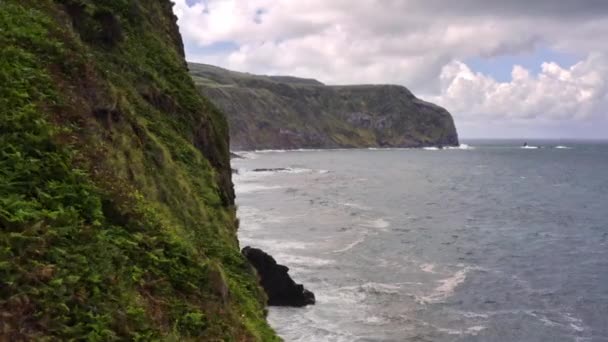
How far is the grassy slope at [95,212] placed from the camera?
8414 mm

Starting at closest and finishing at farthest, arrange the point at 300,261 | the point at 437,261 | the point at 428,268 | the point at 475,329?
the point at 475,329
the point at 428,268
the point at 300,261
the point at 437,261

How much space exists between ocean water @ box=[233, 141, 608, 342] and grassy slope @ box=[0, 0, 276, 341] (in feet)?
36.7

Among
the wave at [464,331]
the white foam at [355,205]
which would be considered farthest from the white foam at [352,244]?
the white foam at [355,205]

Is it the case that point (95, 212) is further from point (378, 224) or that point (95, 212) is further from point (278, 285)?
point (378, 224)

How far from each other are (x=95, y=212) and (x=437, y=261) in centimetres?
3389

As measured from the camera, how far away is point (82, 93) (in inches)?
562

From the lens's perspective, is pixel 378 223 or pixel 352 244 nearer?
pixel 352 244

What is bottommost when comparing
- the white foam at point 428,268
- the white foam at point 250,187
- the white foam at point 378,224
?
the white foam at point 428,268

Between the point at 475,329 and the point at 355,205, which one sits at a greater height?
the point at 355,205

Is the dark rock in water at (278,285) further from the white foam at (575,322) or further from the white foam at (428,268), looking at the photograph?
the white foam at (575,322)

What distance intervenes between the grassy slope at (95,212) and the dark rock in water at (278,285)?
9.69 m

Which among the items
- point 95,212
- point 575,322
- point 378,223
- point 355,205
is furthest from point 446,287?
point 355,205

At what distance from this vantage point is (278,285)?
2934cm

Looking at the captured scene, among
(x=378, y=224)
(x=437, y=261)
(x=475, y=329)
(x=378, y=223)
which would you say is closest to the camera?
(x=475, y=329)
